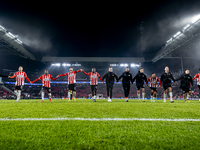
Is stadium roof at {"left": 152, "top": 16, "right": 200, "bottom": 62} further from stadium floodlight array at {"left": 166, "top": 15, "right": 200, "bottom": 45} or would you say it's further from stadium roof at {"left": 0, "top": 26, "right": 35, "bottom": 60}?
stadium roof at {"left": 0, "top": 26, "right": 35, "bottom": 60}

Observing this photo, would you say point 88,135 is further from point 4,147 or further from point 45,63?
point 45,63

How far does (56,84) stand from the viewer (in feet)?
145

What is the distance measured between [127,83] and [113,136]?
26.7ft

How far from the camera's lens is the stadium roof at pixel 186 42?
2195cm

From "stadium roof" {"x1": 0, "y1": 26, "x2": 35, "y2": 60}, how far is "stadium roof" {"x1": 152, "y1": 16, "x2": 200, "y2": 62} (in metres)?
31.0

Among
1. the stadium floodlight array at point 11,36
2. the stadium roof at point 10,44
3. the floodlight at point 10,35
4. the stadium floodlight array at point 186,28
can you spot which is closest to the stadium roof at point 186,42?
the stadium floodlight array at point 186,28

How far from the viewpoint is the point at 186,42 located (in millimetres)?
25922

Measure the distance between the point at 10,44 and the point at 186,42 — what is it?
A: 112 feet

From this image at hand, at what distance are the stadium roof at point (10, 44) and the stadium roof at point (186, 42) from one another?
3097 cm

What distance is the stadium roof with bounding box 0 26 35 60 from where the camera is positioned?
23.8m

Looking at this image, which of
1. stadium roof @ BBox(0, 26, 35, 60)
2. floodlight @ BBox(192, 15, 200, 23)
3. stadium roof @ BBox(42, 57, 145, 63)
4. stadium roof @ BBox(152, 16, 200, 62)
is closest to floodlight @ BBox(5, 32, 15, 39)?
stadium roof @ BBox(0, 26, 35, 60)

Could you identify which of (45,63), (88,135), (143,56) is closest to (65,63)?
(45,63)

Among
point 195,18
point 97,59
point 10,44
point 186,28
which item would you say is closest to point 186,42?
point 186,28

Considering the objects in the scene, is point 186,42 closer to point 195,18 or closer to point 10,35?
point 195,18
